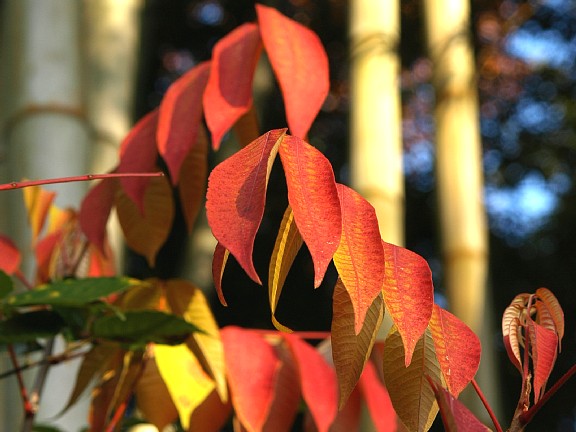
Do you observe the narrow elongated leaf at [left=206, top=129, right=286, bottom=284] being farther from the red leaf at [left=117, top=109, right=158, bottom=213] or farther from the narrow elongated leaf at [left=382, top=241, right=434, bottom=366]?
the red leaf at [left=117, top=109, right=158, bottom=213]

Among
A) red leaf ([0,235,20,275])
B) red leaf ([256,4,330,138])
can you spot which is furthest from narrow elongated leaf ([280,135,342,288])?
red leaf ([0,235,20,275])

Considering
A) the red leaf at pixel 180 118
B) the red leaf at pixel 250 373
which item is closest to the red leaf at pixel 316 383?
the red leaf at pixel 250 373

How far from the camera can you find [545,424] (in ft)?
11.8

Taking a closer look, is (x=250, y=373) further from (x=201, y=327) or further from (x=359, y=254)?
(x=359, y=254)

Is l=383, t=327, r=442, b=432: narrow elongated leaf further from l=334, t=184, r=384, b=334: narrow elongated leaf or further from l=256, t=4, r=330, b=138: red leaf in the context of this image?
l=256, t=4, r=330, b=138: red leaf

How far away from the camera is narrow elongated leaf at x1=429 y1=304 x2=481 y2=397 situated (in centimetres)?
30

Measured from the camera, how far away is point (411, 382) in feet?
1.02

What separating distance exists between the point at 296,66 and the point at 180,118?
0.07m

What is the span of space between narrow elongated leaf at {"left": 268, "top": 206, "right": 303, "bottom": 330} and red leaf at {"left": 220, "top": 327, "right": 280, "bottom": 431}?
15cm

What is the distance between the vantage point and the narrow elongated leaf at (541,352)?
0.97 ft

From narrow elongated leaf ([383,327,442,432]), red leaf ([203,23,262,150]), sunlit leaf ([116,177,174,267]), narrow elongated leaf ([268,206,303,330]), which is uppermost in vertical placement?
red leaf ([203,23,262,150])

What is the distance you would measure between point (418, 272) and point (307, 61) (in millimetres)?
193

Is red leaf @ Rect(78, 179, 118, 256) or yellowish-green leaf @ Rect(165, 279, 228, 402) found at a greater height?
red leaf @ Rect(78, 179, 118, 256)

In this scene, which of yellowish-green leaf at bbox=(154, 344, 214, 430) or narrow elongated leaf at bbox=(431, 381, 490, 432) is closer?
narrow elongated leaf at bbox=(431, 381, 490, 432)
